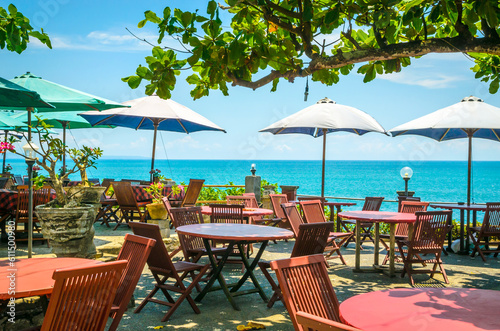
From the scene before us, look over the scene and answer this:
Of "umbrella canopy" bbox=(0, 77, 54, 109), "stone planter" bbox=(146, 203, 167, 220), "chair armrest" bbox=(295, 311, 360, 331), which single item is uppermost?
"umbrella canopy" bbox=(0, 77, 54, 109)

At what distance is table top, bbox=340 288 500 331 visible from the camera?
2.01m

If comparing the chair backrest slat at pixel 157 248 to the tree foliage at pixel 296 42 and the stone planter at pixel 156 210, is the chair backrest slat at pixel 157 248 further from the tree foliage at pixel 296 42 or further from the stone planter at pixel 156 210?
the stone planter at pixel 156 210

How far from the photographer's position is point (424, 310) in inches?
88.4

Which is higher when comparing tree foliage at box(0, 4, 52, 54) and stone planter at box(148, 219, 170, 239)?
tree foliage at box(0, 4, 52, 54)

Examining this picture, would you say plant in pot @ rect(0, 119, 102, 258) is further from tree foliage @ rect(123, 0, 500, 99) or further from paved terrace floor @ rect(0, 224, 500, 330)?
tree foliage @ rect(123, 0, 500, 99)

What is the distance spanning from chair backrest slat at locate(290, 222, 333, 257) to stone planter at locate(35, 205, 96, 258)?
2404 millimetres

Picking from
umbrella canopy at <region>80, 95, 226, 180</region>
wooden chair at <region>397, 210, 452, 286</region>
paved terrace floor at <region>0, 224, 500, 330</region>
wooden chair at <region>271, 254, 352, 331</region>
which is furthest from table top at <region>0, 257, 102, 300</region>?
umbrella canopy at <region>80, 95, 226, 180</region>

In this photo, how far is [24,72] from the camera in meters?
8.84

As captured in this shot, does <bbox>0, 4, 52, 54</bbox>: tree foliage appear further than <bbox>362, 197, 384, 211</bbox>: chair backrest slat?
No

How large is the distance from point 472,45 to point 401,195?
713 cm

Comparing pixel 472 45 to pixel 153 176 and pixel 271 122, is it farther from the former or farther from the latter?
pixel 153 176

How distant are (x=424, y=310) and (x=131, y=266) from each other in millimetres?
1944

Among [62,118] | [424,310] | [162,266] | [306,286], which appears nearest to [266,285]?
[162,266]

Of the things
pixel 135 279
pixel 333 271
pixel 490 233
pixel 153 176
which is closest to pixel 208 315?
pixel 135 279
